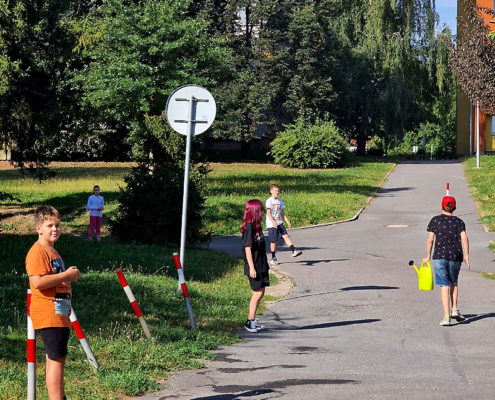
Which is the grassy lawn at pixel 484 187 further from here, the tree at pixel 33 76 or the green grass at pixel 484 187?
the tree at pixel 33 76

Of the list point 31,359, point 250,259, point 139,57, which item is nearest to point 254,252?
point 250,259

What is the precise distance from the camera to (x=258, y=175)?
123ft

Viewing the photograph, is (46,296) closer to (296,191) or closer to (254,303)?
(254,303)

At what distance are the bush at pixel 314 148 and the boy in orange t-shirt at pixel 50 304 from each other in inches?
1531

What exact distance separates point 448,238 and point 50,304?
19.7ft

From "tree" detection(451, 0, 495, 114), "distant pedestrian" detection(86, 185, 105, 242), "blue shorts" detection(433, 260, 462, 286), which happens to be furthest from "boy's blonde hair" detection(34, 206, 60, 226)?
"tree" detection(451, 0, 495, 114)

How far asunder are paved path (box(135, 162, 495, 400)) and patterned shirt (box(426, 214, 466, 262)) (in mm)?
876

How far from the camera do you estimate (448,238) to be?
958cm

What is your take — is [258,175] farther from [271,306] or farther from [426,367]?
[426,367]

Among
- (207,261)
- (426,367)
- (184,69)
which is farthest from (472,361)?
(184,69)

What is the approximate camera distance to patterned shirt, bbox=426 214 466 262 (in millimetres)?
9531

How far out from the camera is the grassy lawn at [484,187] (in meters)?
21.7

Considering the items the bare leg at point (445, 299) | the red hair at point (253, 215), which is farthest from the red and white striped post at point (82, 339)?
the bare leg at point (445, 299)

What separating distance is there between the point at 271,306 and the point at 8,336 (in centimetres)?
424
